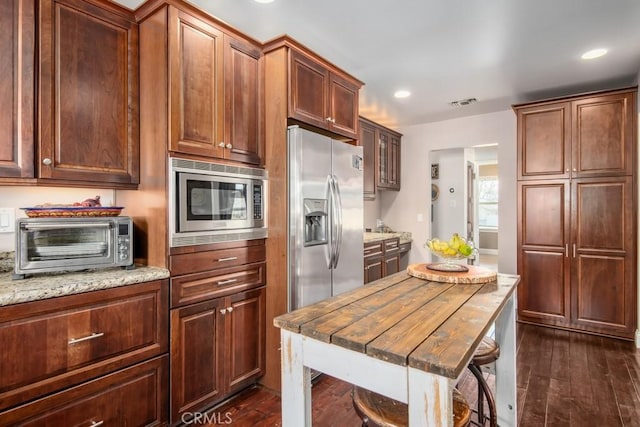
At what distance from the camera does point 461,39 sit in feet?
8.19

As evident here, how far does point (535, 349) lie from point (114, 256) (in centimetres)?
348

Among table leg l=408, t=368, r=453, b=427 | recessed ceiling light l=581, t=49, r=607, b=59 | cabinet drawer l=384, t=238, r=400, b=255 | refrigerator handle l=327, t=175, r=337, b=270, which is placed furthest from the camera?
cabinet drawer l=384, t=238, r=400, b=255

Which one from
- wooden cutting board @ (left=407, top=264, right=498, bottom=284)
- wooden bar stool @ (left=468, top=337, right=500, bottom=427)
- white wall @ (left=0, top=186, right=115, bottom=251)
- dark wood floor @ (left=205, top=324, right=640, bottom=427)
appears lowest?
dark wood floor @ (left=205, top=324, right=640, bottom=427)

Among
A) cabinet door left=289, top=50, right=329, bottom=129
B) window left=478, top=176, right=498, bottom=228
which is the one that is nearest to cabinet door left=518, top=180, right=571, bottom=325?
cabinet door left=289, top=50, right=329, bottom=129

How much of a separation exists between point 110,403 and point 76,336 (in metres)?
0.39

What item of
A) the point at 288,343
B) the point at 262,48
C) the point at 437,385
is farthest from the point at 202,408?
the point at 262,48

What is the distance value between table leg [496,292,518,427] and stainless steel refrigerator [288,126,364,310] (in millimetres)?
1197

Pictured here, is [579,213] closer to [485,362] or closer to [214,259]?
Answer: [485,362]

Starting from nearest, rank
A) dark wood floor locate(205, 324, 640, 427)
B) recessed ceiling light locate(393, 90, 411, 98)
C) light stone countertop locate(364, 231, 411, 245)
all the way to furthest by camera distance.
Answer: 1. dark wood floor locate(205, 324, 640, 427)
2. recessed ceiling light locate(393, 90, 411, 98)
3. light stone countertop locate(364, 231, 411, 245)

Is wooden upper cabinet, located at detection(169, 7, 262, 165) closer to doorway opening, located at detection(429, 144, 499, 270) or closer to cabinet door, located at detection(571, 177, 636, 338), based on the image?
cabinet door, located at detection(571, 177, 636, 338)

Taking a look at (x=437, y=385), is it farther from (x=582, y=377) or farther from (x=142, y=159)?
(x=582, y=377)

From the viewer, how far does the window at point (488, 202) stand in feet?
29.3

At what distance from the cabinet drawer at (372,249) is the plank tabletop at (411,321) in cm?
196

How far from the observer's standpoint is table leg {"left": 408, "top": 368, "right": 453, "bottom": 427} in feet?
2.81
